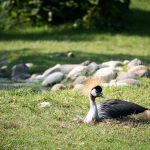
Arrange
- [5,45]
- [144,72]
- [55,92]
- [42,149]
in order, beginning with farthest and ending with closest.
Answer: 1. [5,45]
2. [144,72]
3. [55,92]
4. [42,149]

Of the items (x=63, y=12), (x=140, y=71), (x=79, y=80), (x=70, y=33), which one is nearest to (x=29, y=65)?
(x=79, y=80)

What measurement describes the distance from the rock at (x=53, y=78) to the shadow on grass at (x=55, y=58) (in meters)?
1.91

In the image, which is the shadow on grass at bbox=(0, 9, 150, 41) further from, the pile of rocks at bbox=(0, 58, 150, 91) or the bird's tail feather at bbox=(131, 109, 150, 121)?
the bird's tail feather at bbox=(131, 109, 150, 121)

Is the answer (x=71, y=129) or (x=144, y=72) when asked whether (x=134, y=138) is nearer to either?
(x=71, y=129)

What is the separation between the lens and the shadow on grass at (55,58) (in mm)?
16141

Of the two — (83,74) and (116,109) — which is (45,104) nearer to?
(116,109)

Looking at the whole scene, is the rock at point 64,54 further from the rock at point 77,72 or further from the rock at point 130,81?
the rock at point 130,81

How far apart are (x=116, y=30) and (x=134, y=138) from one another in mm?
15812

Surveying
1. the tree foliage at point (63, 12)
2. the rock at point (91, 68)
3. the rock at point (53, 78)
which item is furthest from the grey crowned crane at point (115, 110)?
the tree foliage at point (63, 12)

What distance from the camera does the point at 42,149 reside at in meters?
7.12

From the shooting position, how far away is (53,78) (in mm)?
13359

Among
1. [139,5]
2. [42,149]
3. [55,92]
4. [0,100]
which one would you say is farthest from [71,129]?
[139,5]

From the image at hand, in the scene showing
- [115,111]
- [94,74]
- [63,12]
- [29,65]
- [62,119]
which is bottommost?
[63,12]

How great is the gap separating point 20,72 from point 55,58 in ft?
6.46
